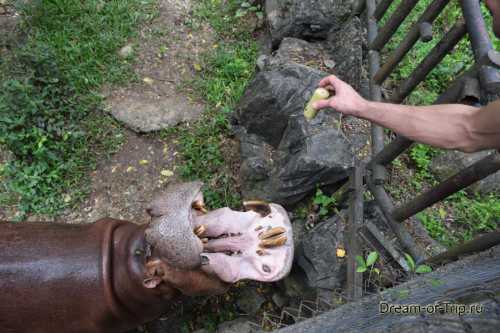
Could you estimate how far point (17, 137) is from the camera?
3781 mm

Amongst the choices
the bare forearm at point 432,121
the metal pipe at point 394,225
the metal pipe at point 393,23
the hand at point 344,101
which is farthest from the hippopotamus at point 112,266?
the metal pipe at point 393,23

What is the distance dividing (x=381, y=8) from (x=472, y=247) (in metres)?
2.31

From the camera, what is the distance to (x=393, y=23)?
10.7 feet

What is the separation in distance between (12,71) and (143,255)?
295 cm

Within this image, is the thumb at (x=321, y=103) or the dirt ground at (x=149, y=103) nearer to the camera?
the thumb at (x=321, y=103)

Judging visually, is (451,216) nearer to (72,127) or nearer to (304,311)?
(304,311)

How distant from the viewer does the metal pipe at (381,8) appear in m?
3.42

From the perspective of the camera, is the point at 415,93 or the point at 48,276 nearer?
the point at 48,276

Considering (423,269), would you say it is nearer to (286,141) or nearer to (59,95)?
(286,141)

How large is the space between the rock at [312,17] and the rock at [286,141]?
703 mm

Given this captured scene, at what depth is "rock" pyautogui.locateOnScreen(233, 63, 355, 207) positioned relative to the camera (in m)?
3.04

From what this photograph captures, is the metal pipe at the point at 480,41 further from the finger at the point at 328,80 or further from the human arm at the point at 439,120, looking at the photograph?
the finger at the point at 328,80

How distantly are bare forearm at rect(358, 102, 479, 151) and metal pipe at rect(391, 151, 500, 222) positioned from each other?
18 cm

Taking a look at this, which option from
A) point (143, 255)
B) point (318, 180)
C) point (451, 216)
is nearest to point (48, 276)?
point (143, 255)
